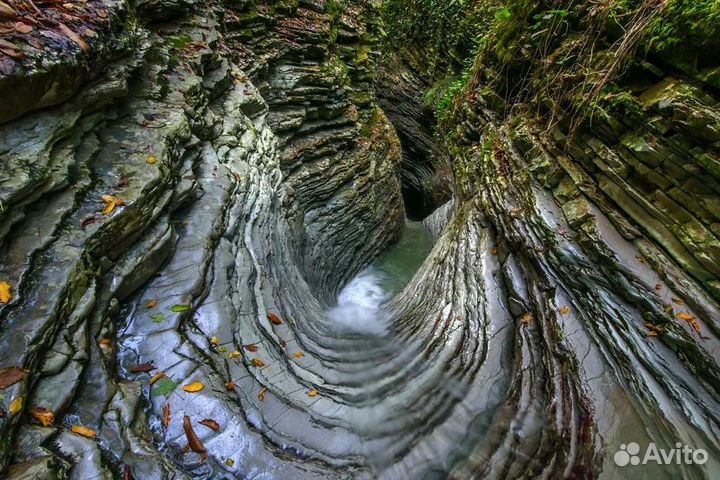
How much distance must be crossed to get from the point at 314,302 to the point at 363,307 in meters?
2.39

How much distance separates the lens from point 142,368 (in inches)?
97.6

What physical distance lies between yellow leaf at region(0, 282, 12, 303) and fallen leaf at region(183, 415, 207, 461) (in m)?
1.26

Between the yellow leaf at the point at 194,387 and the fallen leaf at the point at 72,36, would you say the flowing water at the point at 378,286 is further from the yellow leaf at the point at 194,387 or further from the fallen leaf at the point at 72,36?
the fallen leaf at the point at 72,36

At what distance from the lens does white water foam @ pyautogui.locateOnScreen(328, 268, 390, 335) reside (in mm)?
5926

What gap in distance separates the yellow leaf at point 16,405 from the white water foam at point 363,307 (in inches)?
159

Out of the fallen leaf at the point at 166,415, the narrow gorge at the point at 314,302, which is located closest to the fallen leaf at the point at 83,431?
the narrow gorge at the point at 314,302

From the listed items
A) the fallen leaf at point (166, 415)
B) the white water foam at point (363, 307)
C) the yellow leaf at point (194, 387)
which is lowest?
the white water foam at point (363, 307)

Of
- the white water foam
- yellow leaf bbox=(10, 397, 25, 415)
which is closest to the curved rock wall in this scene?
yellow leaf bbox=(10, 397, 25, 415)

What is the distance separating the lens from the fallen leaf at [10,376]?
5.80 ft

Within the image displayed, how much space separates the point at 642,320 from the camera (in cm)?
279

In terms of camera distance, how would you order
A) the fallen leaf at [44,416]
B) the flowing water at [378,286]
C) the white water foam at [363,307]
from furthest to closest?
the flowing water at [378,286] → the white water foam at [363,307] → the fallen leaf at [44,416]

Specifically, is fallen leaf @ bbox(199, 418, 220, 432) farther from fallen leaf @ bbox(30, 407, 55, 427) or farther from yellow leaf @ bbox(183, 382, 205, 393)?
fallen leaf @ bbox(30, 407, 55, 427)

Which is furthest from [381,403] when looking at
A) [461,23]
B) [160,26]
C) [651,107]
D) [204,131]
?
[461,23]

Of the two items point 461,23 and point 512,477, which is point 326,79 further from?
point 512,477
